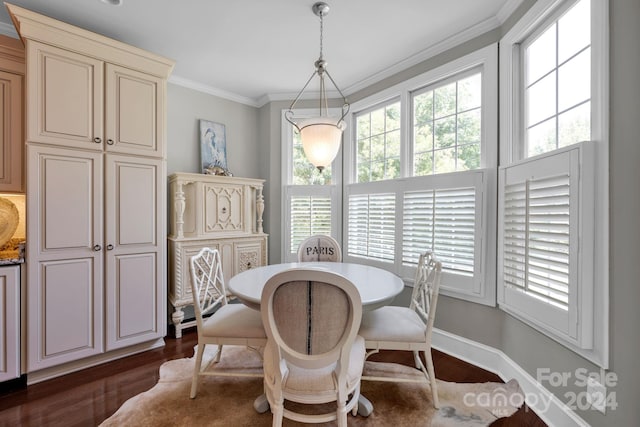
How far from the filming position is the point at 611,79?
1339mm

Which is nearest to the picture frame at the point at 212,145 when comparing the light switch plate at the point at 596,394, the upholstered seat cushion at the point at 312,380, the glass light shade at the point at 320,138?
the glass light shade at the point at 320,138

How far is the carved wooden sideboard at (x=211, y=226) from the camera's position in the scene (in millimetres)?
2803

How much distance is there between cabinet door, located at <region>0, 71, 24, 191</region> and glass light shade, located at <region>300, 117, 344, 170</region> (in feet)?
7.01

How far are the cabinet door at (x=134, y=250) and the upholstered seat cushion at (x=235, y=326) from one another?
3.14 feet

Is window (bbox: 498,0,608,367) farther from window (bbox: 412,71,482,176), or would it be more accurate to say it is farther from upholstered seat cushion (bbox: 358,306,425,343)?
upholstered seat cushion (bbox: 358,306,425,343)

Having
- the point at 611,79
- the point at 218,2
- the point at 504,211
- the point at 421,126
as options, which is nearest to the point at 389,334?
the point at 504,211

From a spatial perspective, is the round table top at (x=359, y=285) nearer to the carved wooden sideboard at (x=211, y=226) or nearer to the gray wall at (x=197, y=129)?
the carved wooden sideboard at (x=211, y=226)

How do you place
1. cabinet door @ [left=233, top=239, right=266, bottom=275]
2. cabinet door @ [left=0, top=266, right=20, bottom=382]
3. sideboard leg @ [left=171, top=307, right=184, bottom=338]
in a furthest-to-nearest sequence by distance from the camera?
cabinet door @ [left=233, top=239, right=266, bottom=275], sideboard leg @ [left=171, top=307, right=184, bottom=338], cabinet door @ [left=0, top=266, right=20, bottom=382]

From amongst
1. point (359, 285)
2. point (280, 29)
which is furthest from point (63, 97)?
point (359, 285)

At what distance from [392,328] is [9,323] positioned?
253cm

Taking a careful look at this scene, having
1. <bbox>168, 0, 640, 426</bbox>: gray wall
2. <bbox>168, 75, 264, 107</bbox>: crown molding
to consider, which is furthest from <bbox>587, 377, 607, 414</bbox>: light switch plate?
<bbox>168, 75, 264, 107</bbox>: crown molding

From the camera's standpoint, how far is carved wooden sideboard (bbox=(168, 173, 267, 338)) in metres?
2.80

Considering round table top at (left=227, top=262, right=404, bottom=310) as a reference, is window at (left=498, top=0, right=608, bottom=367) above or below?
above

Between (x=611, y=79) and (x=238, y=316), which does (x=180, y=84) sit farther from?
(x=611, y=79)
